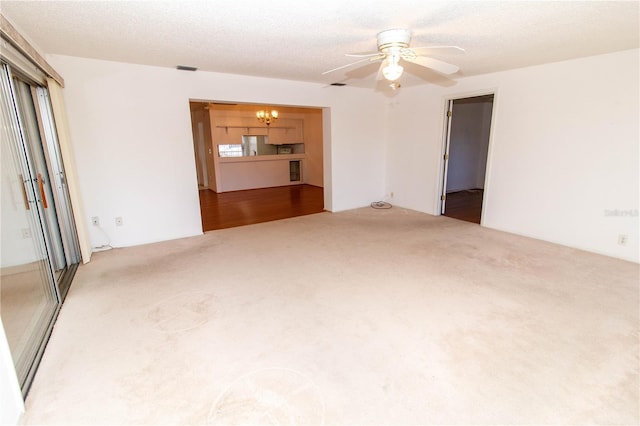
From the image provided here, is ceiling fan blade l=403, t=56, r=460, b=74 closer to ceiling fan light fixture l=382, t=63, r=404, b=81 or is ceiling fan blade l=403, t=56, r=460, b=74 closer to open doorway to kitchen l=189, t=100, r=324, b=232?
ceiling fan light fixture l=382, t=63, r=404, b=81

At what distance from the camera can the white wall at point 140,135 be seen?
139 inches

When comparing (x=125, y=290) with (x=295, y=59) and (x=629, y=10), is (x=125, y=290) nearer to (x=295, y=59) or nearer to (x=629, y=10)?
(x=295, y=59)

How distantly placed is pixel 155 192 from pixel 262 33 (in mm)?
2543

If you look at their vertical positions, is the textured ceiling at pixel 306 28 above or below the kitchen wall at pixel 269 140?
above

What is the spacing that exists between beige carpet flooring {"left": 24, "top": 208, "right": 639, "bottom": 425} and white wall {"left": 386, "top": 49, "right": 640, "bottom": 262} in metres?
0.46

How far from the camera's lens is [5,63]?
219cm

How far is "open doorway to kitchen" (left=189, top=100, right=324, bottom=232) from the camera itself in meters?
7.36

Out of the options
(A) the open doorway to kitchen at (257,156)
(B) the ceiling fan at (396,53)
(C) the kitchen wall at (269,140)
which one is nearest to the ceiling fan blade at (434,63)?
(B) the ceiling fan at (396,53)

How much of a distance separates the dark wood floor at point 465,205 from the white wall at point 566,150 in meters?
0.61

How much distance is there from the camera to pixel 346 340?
2.09m

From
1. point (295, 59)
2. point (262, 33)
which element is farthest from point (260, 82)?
point (262, 33)

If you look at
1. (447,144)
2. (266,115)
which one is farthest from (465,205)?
(266,115)

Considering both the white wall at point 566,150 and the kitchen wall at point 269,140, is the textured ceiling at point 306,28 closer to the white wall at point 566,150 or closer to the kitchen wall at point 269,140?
the white wall at point 566,150

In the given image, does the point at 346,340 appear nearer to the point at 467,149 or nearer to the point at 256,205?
the point at 256,205
